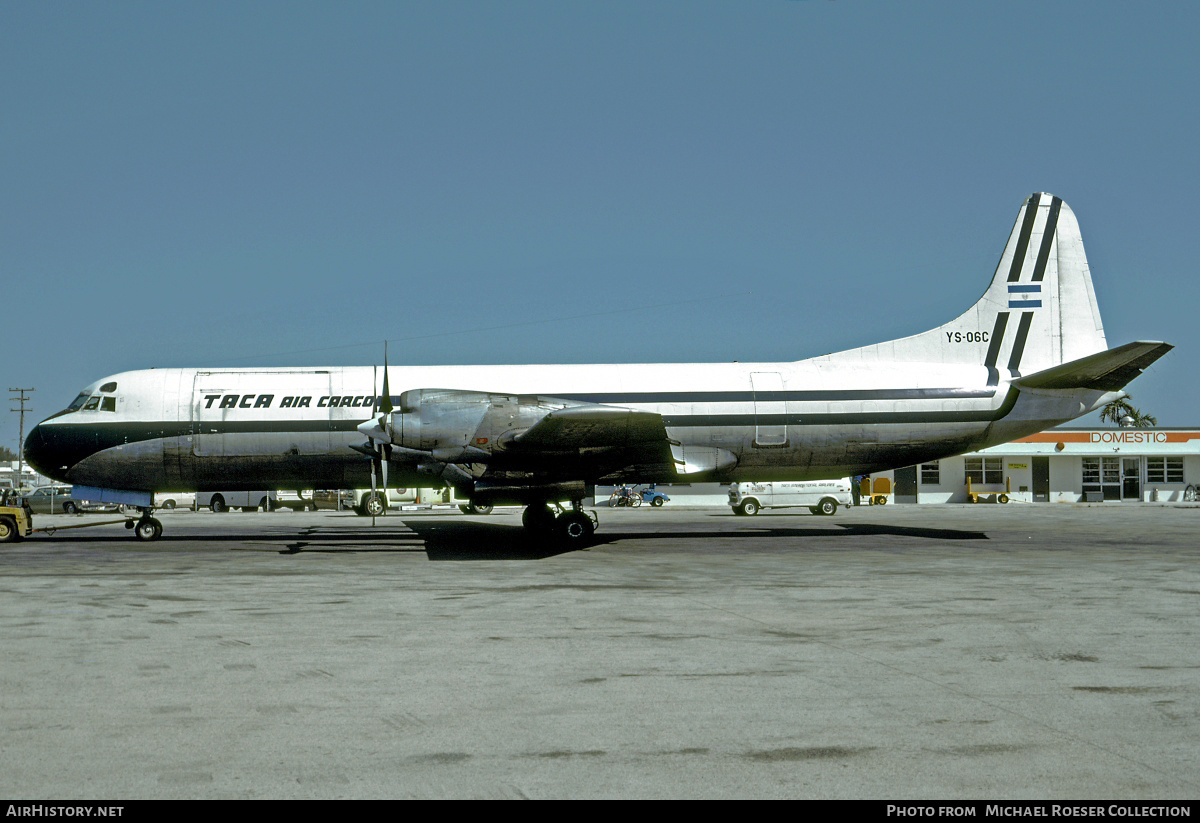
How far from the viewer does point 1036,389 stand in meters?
24.8

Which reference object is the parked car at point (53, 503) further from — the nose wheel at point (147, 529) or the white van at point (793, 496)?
the white van at point (793, 496)

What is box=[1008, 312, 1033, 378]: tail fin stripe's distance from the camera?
1021 inches

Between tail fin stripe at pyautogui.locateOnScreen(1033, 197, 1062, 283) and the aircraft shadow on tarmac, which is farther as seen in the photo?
tail fin stripe at pyautogui.locateOnScreen(1033, 197, 1062, 283)

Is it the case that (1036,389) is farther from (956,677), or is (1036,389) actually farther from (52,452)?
(52,452)

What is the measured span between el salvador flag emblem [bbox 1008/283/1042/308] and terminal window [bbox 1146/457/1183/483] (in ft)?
138

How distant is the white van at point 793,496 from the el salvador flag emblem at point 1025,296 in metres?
17.8

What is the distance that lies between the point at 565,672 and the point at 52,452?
67.9 feet

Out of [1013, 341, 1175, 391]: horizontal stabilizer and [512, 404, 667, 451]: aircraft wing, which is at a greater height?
[1013, 341, 1175, 391]: horizontal stabilizer

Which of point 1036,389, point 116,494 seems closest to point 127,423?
point 116,494

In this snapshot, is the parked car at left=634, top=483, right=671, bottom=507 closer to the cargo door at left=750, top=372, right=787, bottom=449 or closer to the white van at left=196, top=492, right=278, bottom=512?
the white van at left=196, top=492, right=278, bottom=512

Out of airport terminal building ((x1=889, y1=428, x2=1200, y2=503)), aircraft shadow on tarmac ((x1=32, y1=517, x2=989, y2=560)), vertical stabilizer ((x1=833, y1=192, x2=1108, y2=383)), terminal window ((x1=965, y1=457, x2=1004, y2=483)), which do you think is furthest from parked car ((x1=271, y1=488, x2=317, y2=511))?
terminal window ((x1=965, y1=457, x2=1004, y2=483))

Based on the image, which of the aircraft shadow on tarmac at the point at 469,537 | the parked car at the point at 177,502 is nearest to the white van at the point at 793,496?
the aircraft shadow on tarmac at the point at 469,537

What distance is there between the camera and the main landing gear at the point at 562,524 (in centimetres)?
2331

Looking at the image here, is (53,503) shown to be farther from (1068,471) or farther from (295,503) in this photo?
(1068,471)
